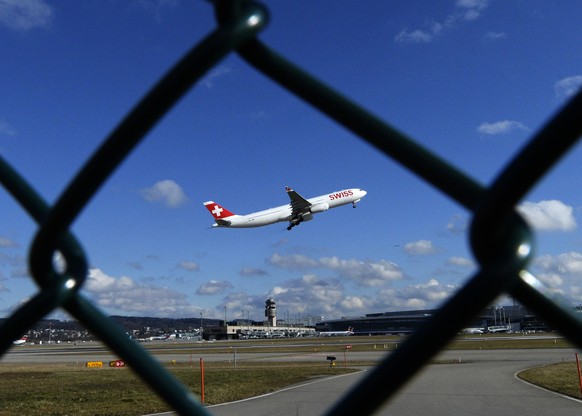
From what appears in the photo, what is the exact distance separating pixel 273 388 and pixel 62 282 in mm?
21646

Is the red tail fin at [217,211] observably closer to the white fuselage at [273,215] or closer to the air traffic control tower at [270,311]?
the white fuselage at [273,215]

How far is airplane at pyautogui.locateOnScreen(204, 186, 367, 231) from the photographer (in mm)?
53062

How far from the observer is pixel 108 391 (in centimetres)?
2217

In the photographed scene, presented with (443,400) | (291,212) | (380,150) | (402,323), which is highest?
(291,212)

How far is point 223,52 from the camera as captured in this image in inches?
48.9

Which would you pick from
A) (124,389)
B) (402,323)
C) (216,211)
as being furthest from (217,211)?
(402,323)

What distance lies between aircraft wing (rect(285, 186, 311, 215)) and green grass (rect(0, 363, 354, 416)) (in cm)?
2232

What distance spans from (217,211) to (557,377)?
136ft

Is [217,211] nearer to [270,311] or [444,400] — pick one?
[444,400]

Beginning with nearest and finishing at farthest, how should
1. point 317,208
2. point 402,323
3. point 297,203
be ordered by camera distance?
point 297,203 < point 317,208 < point 402,323

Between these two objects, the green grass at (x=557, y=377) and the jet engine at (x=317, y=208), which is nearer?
the green grass at (x=557, y=377)

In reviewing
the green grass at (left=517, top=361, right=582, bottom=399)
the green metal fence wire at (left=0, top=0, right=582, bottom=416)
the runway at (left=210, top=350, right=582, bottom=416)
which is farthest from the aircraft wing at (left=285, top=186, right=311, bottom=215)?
the green metal fence wire at (left=0, top=0, right=582, bottom=416)

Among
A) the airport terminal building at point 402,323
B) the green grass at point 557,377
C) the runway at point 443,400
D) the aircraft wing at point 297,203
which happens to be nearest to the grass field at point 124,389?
the green grass at point 557,377

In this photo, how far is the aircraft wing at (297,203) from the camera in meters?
51.5
